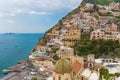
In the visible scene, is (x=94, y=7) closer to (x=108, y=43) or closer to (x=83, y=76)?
(x=108, y=43)

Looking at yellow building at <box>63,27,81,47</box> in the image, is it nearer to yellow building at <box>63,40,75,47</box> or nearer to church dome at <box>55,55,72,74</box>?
yellow building at <box>63,40,75,47</box>

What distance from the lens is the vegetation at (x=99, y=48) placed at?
1758 inches

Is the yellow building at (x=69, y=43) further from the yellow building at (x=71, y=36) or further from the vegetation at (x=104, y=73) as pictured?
the vegetation at (x=104, y=73)

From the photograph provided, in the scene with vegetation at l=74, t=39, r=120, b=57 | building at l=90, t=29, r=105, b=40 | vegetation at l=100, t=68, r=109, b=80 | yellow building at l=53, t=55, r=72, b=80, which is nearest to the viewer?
yellow building at l=53, t=55, r=72, b=80

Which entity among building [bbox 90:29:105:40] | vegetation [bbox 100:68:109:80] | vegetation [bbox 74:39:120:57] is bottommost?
vegetation [bbox 100:68:109:80]

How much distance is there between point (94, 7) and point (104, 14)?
4761mm

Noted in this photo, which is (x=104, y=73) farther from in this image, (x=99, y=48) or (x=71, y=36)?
(x=71, y=36)

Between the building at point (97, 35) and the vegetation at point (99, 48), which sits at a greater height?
the building at point (97, 35)

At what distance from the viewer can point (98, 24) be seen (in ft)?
197

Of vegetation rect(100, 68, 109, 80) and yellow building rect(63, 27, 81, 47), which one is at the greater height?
yellow building rect(63, 27, 81, 47)

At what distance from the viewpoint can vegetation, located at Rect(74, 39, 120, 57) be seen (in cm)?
4466

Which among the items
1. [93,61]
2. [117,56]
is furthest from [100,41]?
[93,61]

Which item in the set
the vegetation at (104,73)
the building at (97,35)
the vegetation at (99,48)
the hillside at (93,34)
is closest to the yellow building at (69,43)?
the hillside at (93,34)

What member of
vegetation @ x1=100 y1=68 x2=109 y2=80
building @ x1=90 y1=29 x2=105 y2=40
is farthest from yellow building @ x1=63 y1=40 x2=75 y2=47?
vegetation @ x1=100 y1=68 x2=109 y2=80
